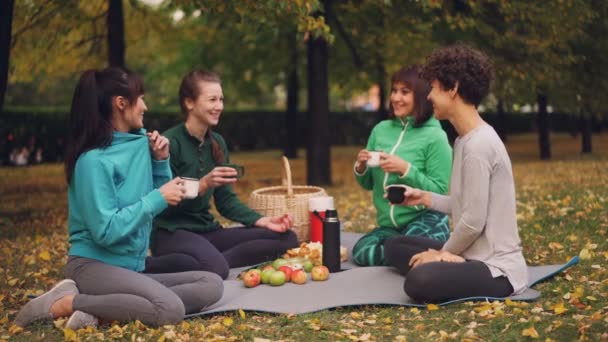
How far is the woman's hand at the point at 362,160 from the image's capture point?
566 cm

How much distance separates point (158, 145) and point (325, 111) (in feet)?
28.9

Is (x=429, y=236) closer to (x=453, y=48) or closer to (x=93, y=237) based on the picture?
(x=453, y=48)

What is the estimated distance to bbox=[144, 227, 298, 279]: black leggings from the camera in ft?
19.1

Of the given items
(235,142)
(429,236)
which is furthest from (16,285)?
Result: (235,142)

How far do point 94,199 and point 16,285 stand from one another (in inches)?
93.1

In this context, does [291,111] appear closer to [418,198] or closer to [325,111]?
[325,111]

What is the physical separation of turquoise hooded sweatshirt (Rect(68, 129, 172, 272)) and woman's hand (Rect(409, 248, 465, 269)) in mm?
1724

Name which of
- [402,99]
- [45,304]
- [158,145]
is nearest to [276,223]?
[402,99]

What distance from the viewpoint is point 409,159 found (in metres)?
6.10

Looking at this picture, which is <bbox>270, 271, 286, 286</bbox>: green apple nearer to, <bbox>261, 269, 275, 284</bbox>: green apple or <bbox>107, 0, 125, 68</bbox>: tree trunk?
<bbox>261, 269, 275, 284</bbox>: green apple

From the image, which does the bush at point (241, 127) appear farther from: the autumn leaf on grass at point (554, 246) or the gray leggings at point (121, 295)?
the gray leggings at point (121, 295)

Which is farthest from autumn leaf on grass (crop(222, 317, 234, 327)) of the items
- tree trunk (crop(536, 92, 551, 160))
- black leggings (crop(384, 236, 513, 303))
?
tree trunk (crop(536, 92, 551, 160))

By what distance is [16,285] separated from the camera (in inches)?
249

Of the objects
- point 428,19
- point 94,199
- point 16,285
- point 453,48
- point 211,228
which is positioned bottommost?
point 16,285
